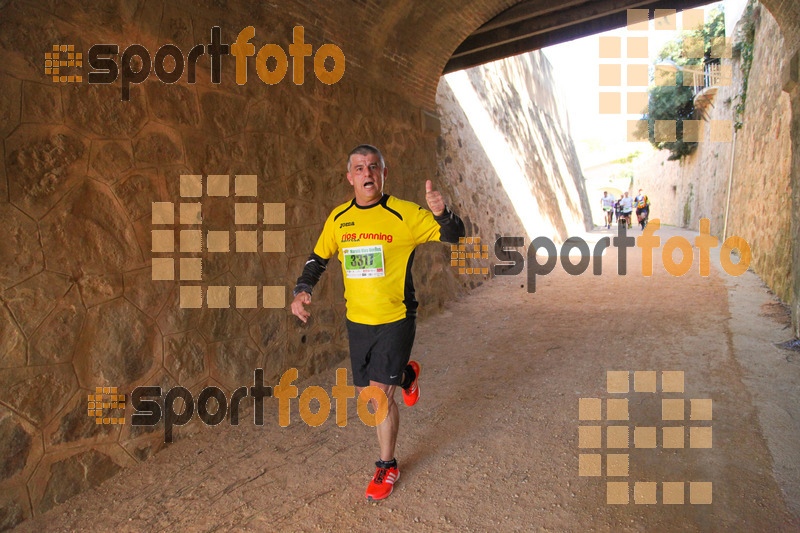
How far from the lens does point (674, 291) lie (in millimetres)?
6445

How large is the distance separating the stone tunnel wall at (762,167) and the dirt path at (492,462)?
2019 mm

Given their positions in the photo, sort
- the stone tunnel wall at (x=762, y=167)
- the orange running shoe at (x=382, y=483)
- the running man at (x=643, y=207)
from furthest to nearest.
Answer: the running man at (x=643, y=207) → the stone tunnel wall at (x=762, y=167) → the orange running shoe at (x=382, y=483)

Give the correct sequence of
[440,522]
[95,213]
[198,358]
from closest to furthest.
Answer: [440,522] < [95,213] < [198,358]

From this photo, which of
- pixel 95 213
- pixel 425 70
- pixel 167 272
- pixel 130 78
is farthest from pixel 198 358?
pixel 425 70

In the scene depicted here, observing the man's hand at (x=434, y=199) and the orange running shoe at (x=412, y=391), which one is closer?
the man's hand at (x=434, y=199)

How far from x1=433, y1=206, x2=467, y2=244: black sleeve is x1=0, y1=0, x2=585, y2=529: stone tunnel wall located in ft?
5.88

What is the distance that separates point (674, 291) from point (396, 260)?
5.46 metres

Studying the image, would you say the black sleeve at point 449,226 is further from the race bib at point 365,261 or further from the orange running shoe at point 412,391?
the orange running shoe at point 412,391

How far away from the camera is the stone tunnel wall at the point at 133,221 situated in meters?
2.36

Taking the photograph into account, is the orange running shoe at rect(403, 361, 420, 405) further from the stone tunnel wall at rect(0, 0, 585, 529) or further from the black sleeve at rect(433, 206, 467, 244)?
the stone tunnel wall at rect(0, 0, 585, 529)

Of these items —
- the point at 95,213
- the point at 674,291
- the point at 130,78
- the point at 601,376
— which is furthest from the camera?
the point at 674,291

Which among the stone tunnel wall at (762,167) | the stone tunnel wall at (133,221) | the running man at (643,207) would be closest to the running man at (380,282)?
the stone tunnel wall at (133,221)

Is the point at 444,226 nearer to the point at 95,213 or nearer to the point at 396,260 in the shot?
the point at 396,260

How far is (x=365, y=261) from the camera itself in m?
2.48
